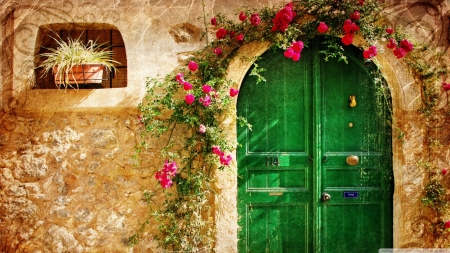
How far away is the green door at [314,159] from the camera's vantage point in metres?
3.64

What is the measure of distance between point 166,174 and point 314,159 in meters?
1.46

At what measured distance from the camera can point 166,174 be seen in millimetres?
3207

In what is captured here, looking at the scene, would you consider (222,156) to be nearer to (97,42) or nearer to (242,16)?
(242,16)

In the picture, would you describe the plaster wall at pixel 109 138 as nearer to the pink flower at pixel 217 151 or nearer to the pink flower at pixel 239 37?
the pink flower at pixel 239 37

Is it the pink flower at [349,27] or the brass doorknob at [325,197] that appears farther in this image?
the brass doorknob at [325,197]

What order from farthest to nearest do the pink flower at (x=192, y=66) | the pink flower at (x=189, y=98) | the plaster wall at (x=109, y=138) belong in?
the plaster wall at (x=109, y=138)
the pink flower at (x=192, y=66)
the pink flower at (x=189, y=98)

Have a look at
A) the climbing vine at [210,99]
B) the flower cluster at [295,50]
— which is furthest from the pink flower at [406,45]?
the flower cluster at [295,50]

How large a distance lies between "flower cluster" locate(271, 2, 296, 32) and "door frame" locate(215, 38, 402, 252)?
0.25m

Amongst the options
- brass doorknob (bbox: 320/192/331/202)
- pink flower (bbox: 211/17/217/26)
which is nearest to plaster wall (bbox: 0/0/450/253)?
pink flower (bbox: 211/17/217/26)

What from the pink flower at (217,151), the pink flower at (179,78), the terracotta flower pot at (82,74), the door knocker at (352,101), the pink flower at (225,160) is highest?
the terracotta flower pot at (82,74)

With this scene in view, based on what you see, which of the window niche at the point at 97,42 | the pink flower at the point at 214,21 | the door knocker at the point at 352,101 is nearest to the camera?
the pink flower at the point at 214,21

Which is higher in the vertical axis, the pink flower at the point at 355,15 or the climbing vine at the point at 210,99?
the pink flower at the point at 355,15

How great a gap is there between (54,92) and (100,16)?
0.87 meters

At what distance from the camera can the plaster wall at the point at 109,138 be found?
3.54m
